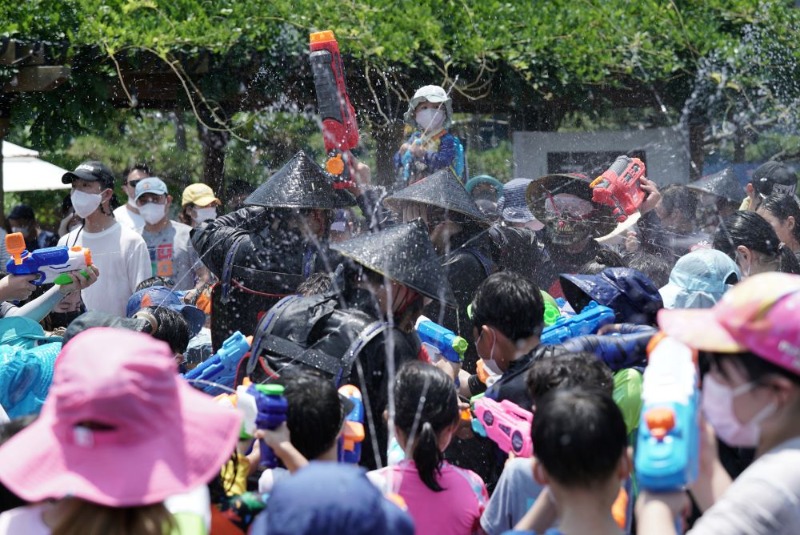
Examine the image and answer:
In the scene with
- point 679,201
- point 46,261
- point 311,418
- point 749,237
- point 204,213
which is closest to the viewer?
point 311,418

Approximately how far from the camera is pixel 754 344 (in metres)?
1.79

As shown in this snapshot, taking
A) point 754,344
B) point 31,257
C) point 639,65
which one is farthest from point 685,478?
point 639,65

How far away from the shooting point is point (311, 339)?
314 centimetres

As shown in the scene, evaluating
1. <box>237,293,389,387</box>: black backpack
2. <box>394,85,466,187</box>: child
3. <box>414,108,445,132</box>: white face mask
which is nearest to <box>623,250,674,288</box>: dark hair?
<box>394,85,466,187</box>: child

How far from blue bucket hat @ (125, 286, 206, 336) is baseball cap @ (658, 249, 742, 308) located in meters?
2.01

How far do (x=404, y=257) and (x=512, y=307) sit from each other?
41cm

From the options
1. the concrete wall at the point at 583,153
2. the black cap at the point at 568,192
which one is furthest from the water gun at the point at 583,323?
the concrete wall at the point at 583,153

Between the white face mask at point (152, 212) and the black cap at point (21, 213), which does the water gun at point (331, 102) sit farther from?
the black cap at point (21, 213)

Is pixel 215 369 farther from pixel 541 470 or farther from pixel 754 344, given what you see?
pixel 754 344

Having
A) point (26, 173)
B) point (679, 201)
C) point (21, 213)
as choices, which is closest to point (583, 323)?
point (679, 201)

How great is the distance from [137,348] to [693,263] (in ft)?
7.65

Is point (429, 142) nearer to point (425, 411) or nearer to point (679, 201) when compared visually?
point (679, 201)

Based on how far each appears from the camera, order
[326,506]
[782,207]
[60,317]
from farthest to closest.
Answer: [782,207]
[60,317]
[326,506]

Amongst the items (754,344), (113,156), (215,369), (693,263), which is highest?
(754,344)
